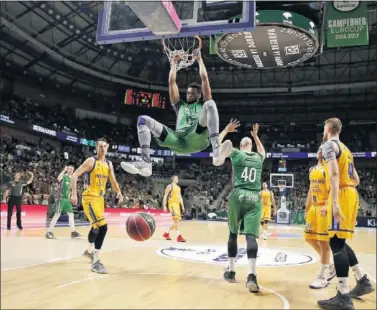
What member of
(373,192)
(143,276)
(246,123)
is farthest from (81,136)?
(143,276)

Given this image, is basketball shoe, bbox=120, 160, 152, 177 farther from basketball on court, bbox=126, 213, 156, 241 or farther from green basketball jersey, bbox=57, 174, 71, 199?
green basketball jersey, bbox=57, 174, 71, 199

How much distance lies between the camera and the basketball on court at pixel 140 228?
573 centimetres

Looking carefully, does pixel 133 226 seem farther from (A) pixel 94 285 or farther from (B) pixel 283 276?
(B) pixel 283 276

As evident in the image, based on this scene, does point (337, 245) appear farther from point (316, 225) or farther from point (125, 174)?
point (125, 174)

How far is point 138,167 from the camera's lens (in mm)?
5055

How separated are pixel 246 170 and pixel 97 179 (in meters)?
2.63

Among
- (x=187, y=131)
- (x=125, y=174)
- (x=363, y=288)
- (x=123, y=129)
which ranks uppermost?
(x=123, y=129)

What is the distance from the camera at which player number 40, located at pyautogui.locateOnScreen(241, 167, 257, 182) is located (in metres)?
5.50

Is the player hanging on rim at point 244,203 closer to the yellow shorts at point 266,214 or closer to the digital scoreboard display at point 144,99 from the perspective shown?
the yellow shorts at point 266,214

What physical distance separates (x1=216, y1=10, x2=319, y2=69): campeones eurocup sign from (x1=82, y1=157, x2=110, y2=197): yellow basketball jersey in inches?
196

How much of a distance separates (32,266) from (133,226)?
1.80 metres

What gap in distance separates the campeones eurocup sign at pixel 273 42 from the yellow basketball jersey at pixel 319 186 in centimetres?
462

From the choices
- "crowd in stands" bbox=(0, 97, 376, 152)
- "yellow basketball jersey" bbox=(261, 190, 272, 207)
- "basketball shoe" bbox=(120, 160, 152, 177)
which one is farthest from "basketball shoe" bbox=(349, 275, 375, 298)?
"crowd in stands" bbox=(0, 97, 376, 152)

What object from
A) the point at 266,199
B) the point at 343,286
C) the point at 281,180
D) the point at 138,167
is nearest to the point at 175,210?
the point at 266,199
